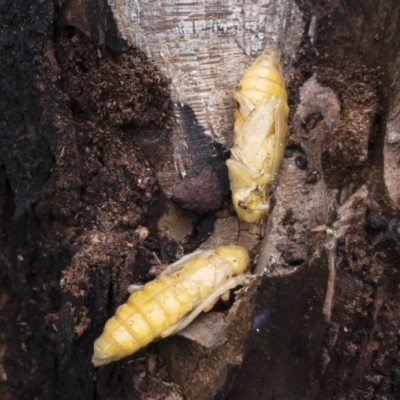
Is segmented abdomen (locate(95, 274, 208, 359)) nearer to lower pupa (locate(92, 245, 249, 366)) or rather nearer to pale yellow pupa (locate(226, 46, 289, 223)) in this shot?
lower pupa (locate(92, 245, 249, 366))

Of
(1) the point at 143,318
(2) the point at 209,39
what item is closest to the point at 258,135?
(2) the point at 209,39

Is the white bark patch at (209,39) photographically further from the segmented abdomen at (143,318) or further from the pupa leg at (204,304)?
the segmented abdomen at (143,318)

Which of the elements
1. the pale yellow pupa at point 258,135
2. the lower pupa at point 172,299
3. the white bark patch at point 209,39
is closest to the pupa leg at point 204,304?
the lower pupa at point 172,299

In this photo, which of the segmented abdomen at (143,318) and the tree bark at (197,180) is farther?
the segmented abdomen at (143,318)

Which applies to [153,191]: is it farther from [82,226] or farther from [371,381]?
[371,381]

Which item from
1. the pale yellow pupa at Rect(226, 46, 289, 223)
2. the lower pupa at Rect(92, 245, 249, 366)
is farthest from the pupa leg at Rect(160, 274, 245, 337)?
the pale yellow pupa at Rect(226, 46, 289, 223)
